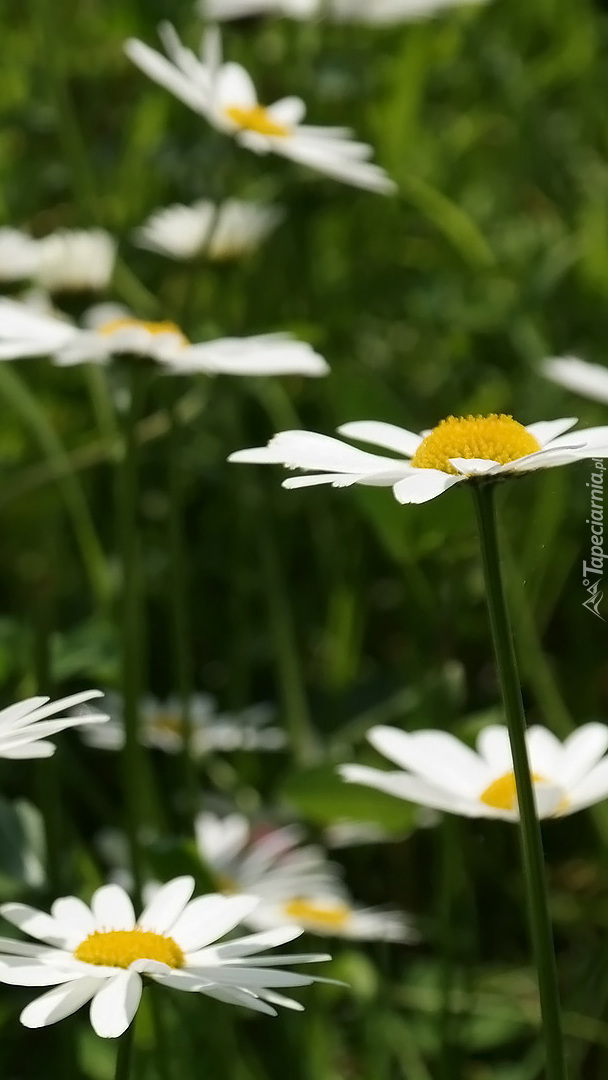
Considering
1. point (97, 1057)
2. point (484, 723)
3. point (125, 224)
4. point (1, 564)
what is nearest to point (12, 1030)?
point (97, 1057)

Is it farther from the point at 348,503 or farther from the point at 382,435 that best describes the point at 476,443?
the point at 348,503

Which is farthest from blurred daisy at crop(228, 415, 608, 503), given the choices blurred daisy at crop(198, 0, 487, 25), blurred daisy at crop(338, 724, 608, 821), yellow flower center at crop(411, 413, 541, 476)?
blurred daisy at crop(198, 0, 487, 25)

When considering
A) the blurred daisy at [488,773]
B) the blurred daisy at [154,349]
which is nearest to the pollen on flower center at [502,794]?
the blurred daisy at [488,773]

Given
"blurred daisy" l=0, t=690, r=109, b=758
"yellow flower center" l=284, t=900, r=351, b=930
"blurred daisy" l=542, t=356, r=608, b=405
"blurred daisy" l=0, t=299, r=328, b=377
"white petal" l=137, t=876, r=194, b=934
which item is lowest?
"white petal" l=137, t=876, r=194, b=934

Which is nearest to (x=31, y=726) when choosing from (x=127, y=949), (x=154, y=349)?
(x=127, y=949)

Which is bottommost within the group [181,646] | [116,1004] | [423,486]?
[116,1004]

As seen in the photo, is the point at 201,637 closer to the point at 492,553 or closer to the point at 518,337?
the point at 518,337

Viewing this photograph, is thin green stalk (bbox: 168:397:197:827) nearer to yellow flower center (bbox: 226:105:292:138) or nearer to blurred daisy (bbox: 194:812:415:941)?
blurred daisy (bbox: 194:812:415:941)
